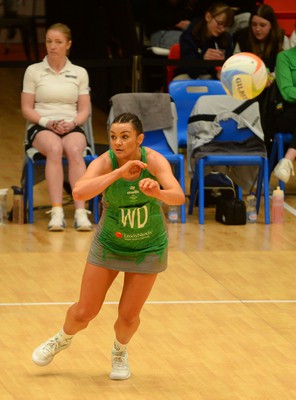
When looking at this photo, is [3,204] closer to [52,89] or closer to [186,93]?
[52,89]

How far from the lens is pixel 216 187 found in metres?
10.8

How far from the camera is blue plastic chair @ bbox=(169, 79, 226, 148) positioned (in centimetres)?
1113

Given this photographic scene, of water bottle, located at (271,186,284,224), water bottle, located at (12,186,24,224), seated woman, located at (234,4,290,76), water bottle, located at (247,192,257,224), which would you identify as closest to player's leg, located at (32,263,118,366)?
water bottle, located at (12,186,24,224)

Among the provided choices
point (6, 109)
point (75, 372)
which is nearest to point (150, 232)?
point (75, 372)

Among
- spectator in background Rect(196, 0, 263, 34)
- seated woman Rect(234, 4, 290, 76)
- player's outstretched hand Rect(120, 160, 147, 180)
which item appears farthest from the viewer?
spectator in background Rect(196, 0, 263, 34)

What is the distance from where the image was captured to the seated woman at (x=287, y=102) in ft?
34.8

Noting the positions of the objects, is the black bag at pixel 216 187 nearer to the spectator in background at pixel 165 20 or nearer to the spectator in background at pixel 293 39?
the spectator in background at pixel 293 39

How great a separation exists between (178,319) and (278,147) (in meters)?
3.97

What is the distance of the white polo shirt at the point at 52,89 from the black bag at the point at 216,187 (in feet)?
5.28

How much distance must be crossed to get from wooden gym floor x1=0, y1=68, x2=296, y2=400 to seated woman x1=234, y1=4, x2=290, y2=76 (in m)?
1.69

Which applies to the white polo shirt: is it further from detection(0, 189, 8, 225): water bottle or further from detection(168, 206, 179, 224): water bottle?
detection(168, 206, 179, 224): water bottle

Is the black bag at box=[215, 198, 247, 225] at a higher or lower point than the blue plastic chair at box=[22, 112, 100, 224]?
lower

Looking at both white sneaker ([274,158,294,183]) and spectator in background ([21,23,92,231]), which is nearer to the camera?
spectator in background ([21,23,92,231])

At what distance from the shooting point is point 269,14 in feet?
36.4
